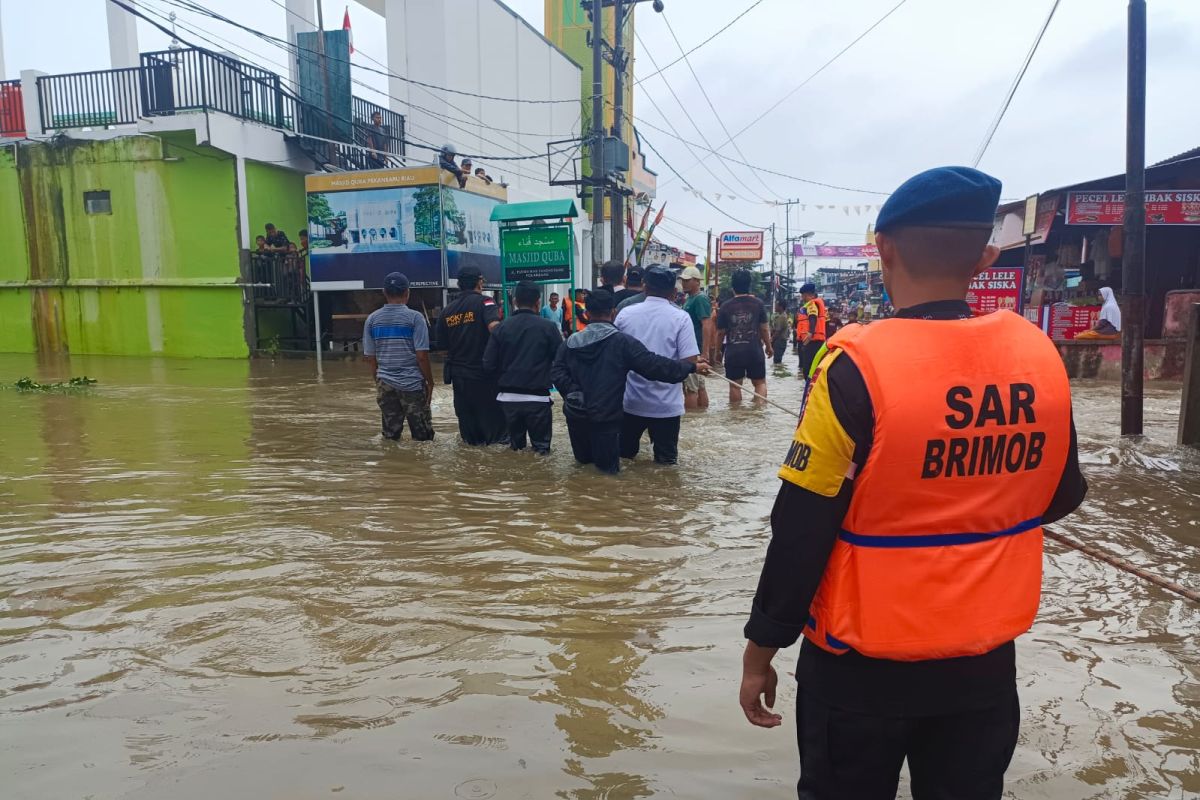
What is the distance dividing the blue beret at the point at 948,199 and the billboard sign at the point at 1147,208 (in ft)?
49.1

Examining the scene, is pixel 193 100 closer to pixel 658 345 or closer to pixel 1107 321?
pixel 658 345

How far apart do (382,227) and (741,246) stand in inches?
1368

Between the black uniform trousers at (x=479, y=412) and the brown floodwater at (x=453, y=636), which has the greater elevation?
the black uniform trousers at (x=479, y=412)

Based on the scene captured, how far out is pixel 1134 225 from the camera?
7.51 m

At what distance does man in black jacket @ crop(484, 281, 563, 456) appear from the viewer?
674 cm

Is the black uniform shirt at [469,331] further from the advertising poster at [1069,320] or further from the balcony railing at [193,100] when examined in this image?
the advertising poster at [1069,320]

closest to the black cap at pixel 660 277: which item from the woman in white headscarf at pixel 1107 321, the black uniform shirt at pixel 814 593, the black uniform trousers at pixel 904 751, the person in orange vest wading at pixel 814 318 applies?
the black uniform shirt at pixel 814 593

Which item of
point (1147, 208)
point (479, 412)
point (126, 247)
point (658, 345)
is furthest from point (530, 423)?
point (126, 247)

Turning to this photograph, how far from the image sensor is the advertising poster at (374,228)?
1694 cm

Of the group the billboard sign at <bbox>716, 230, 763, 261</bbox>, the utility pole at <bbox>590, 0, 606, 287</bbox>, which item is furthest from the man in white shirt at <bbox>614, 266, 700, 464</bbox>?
the billboard sign at <bbox>716, 230, 763, 261</bbox>

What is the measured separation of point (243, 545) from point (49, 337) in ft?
64.1

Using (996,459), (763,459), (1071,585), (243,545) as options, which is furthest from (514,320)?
(996,459)

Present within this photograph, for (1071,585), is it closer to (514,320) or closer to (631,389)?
(631,389)

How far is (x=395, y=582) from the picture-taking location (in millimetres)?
3930
